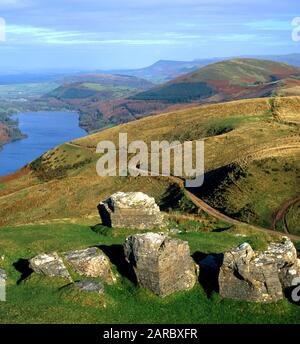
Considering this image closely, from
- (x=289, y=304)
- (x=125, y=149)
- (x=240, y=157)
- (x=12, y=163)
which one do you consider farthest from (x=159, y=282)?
(x=12, y=163)

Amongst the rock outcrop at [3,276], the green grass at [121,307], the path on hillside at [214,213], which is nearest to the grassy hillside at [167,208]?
the green grass at [121,307]

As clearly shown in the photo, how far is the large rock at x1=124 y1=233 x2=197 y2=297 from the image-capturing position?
2431 centimetres

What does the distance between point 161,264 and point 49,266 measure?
6.38 m

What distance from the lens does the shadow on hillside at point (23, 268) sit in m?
26.8

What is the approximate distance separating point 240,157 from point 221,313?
43.7 metres

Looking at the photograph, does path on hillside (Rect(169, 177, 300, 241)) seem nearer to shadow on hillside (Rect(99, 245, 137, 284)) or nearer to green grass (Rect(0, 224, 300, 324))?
green grass (Rect(0, 224, 300, 324))

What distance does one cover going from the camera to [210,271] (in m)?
25.9

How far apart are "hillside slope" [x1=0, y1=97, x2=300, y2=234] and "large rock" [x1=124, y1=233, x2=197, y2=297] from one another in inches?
861

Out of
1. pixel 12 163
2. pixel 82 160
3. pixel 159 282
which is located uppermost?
pixel 159 282

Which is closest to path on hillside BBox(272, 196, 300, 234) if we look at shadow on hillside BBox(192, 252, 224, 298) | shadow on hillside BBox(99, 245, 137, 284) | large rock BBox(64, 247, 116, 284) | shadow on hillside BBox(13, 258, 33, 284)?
shadow on hillside BBox(192, 252, 224, 298)

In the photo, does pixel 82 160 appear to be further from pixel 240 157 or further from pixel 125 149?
pixel 240 157

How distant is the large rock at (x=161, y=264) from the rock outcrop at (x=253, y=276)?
2020 millimetres

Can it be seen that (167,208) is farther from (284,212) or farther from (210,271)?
(210,271)
